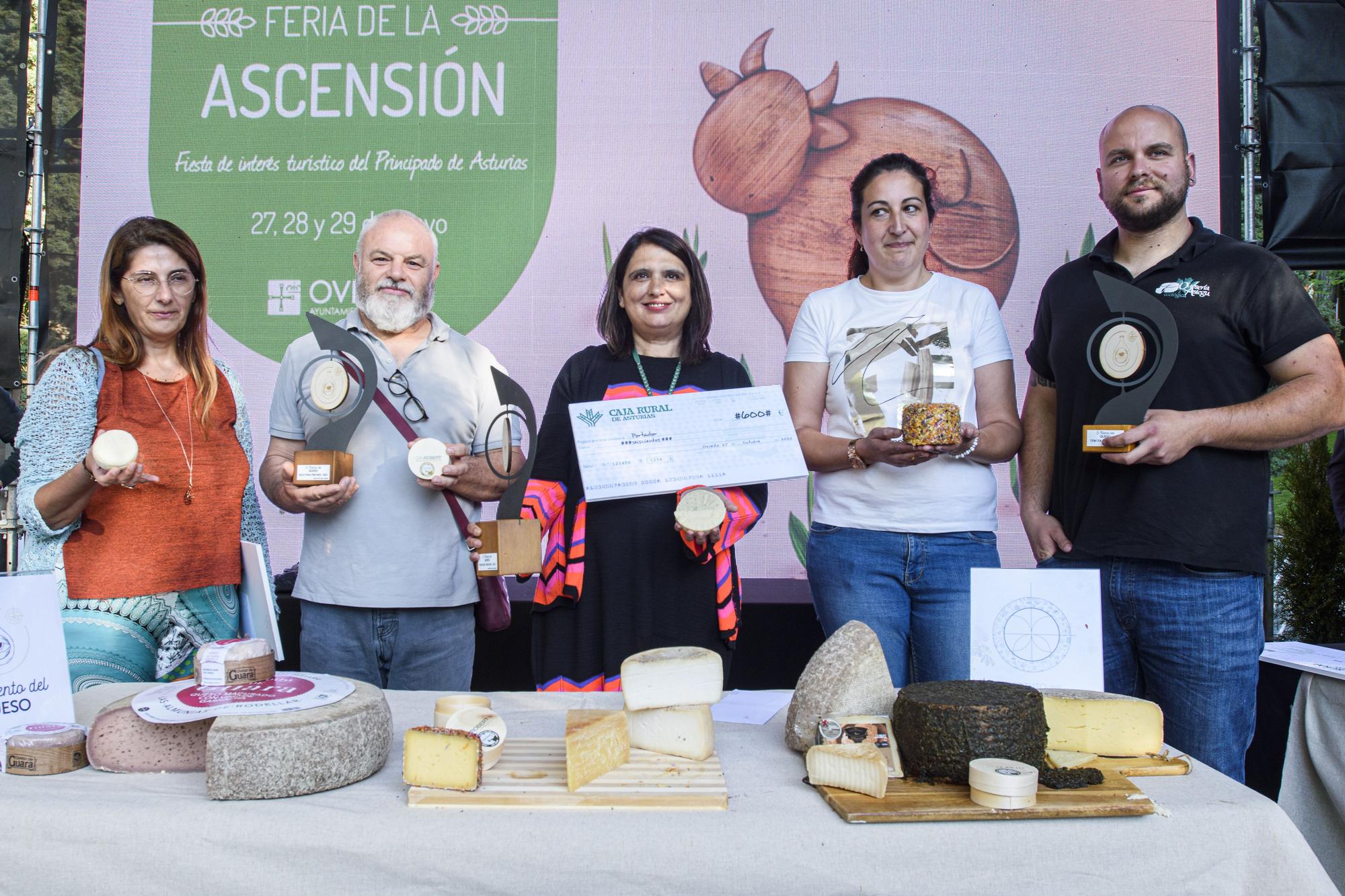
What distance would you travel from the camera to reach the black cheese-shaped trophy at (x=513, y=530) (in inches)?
77.6

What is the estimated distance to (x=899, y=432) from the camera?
2.16 meters

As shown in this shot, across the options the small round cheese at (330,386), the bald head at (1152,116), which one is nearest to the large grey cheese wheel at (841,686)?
the small round cheese at (330,386)

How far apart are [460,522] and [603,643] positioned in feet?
1.52

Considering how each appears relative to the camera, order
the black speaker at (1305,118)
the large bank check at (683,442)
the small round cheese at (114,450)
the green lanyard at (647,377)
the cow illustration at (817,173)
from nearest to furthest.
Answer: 1. the small round cheese at (114,450)
2. the large bank check at (683,442)
3. the green lanyard at (647,377)
4. the black speaker at (1305,118)
5. the cow illustration at (817,173)

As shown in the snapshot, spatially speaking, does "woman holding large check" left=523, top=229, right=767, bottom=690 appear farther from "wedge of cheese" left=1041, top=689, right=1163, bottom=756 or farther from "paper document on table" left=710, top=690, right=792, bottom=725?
"wedge of cheese" left=1041, top=689, right=1163, bottom=756

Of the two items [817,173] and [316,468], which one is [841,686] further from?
[817,173]

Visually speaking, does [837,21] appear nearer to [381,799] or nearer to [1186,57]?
[1186,57]

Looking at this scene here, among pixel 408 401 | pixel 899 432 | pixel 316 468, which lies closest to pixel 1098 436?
pixel 899 432

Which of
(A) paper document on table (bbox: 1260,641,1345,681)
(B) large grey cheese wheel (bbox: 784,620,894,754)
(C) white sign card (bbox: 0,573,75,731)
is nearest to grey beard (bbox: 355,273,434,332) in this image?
(C) white sign card (bbox: 0,573,75,731)

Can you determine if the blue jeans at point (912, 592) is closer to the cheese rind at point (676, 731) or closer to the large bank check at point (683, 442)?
the large bank check at point (683, 442)

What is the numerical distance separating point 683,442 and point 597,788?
1.04 metres

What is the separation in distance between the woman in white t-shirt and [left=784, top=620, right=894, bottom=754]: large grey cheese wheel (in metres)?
0.77

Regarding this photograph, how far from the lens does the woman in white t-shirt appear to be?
2.27 metres

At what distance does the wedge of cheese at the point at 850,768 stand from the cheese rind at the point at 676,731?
6.3 inches
